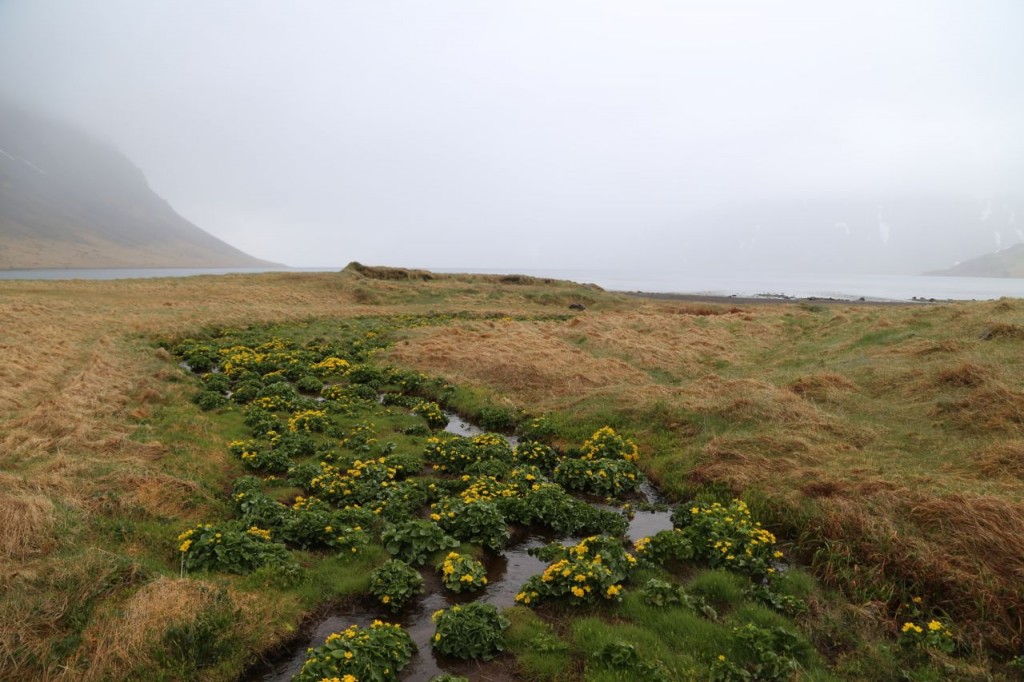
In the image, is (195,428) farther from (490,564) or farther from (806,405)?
A: (806,405)

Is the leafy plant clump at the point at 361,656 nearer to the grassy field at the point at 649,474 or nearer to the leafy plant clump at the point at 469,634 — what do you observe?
the leafy plant clump at the point at 469,634

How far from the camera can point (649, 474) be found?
1755 centimetres

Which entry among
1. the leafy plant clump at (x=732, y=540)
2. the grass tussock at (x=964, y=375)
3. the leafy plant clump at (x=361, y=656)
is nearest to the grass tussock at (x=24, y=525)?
the leafy plant clump at (x=361, y=656)

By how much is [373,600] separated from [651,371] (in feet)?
74.9

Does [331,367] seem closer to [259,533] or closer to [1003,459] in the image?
[259,533]

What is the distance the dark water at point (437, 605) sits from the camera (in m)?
9.18

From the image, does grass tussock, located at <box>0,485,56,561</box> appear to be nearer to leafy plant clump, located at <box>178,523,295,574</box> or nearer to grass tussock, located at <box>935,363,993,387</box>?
leafy plant clump, located at <box>178,523,295,574</box>

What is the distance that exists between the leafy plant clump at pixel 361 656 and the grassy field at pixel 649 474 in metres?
1.66

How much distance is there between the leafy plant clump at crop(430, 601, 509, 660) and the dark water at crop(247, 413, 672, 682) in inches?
8.4

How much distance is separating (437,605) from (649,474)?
9.11 metres

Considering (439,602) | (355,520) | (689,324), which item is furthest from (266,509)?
(689,324)

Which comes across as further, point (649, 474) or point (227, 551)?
point (649, 474)

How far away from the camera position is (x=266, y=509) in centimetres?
1359

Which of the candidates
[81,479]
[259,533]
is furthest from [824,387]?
[81,479]
